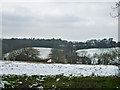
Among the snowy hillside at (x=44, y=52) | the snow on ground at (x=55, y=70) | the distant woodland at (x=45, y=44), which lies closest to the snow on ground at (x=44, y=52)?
the snowy hillside at (x=44, y=52)

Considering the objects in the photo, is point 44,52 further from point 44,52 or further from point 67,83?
point 67,83

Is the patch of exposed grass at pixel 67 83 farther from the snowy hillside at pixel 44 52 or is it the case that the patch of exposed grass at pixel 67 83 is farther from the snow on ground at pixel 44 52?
the snow on ground at pixel 44 52

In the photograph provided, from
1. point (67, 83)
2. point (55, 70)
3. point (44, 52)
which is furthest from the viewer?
point (44, 52)

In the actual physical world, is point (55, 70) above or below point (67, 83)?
below

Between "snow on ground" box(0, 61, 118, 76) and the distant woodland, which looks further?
the distant woodland

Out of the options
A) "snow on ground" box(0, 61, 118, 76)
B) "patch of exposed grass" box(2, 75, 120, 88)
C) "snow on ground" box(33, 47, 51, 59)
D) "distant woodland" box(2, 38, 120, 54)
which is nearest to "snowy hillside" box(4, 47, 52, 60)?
"snow on ground" box(33, 47, 51, 59)

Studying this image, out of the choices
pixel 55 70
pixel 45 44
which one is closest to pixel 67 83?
pixel 55 70

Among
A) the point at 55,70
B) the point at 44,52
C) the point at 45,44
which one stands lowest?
the point at 44,52

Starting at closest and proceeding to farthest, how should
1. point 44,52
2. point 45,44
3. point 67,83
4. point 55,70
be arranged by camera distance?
point 67,83 < point 55,70 < point 45,44 < point 44,52

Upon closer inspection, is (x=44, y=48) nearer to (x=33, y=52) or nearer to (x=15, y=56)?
(x=33, y=52)

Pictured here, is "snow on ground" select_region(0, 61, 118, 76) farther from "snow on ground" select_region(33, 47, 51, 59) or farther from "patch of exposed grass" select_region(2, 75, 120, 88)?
"snow on ground" select_region(33, 47, 51, 59)

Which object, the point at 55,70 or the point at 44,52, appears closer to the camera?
the point at 55,70

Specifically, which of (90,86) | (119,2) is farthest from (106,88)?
(119,2)

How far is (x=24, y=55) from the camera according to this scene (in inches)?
1521
